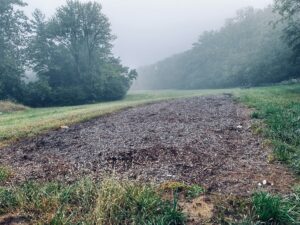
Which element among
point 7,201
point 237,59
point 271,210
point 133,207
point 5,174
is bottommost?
point 271,210

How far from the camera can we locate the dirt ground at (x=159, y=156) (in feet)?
20.2

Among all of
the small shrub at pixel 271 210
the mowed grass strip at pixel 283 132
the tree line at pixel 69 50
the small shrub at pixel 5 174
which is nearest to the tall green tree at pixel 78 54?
the tree line at pixel 69 50

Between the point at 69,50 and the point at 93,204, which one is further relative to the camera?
the point at 69,50

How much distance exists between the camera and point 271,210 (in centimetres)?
446

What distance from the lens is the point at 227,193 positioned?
17.5 ft

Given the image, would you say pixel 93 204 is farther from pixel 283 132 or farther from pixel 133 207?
pixel 283 132

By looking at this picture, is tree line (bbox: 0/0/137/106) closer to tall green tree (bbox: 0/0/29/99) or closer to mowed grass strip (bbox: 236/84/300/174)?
tall green tree (bbox: 0/0/29/99)

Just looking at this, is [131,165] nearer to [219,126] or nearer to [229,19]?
[219,126]

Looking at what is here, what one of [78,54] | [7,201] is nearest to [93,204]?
[7,201]

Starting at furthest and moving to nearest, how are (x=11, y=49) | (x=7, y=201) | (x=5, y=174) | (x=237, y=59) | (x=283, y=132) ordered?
(x=237, y=59)
(x=11, y=49)
(x=283, y=132)
(x=5, y=174)
(x=7, y=201)

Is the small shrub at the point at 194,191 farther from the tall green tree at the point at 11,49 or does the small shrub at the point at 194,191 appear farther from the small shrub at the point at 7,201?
the tall green tree at the point at 11,49

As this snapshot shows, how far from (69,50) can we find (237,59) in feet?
129

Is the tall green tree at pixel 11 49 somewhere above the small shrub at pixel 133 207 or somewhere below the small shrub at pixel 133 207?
above

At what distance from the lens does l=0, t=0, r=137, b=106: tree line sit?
1608 inches
